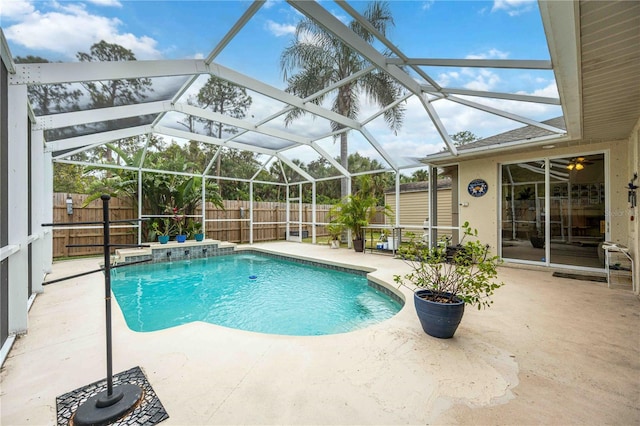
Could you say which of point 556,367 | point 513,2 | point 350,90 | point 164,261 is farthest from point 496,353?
point 164,261

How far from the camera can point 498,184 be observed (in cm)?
725

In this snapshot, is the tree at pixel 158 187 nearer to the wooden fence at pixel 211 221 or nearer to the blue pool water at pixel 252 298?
the wooden fence at pixel 211 221

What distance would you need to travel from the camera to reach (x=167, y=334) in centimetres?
303

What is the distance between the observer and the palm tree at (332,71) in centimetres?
587

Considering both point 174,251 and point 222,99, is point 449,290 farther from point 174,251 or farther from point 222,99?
point 174,251

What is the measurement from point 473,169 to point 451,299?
5810 millimetres

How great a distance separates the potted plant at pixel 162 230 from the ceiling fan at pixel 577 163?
37.9ft

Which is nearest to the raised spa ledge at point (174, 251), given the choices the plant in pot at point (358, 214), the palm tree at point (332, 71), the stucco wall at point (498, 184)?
the plant in pot at point (358, 214)

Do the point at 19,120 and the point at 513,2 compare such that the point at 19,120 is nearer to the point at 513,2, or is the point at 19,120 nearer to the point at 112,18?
the point at 112,18

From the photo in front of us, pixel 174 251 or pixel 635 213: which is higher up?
pixel 635 213

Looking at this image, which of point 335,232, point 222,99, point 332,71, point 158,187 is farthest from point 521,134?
point 158,187

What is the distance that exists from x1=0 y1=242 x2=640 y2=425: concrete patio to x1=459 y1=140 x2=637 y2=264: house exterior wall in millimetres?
2994

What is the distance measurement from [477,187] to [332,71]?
518 centimetres

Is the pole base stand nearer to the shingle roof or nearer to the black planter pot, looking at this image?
the black planter pot
